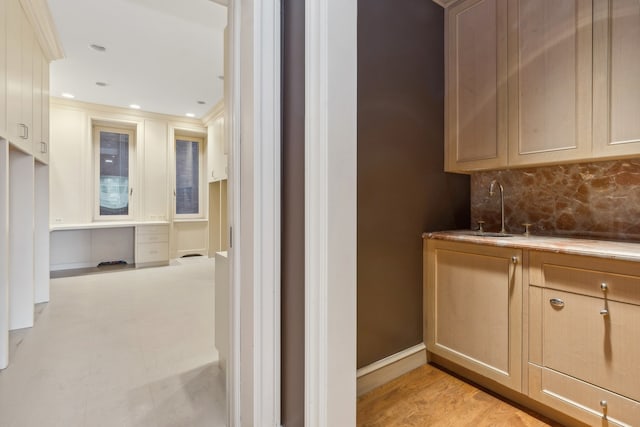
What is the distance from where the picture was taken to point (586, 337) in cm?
138

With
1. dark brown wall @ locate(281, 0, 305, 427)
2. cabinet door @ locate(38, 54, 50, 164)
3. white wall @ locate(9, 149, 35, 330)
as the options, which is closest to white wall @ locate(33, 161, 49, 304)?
cabinet door @ locate(38, 54, 50, 164)

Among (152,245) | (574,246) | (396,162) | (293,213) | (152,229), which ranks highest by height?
(396,162)

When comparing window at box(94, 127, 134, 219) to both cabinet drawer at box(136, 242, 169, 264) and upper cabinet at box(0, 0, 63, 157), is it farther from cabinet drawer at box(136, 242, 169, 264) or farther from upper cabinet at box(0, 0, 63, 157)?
upper cabinet at box(0, 0, 63, 157)

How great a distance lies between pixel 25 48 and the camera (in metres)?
2.51

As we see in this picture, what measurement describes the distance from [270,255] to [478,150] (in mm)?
1610

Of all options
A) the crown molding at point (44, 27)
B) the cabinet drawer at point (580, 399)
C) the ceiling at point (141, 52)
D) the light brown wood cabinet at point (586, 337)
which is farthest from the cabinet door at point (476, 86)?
the crown molding at point (44, 27)

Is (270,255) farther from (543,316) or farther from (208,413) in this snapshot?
(543,316)

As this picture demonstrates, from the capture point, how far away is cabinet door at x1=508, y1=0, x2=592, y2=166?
1598 millimetres

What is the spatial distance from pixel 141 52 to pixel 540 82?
371cm

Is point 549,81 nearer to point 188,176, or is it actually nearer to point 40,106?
point 40,106

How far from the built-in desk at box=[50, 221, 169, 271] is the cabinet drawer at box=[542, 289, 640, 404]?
552cm

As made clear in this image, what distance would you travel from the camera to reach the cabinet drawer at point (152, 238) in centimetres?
522

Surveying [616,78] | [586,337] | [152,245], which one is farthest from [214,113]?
[586,337]

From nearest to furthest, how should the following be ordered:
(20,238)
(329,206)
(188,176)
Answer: (329,206) → (20,238) → (188,176)
